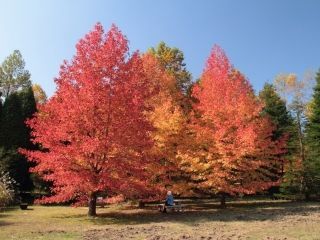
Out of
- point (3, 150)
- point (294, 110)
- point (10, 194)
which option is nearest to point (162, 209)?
point (10, 194)

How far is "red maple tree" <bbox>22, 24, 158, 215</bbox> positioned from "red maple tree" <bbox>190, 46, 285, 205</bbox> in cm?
656

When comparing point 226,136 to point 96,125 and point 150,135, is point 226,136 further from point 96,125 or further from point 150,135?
point 96,125

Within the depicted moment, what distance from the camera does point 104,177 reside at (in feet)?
74.9

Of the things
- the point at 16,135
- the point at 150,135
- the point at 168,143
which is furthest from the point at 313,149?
the point at 16,135

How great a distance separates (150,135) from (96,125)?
5163mm

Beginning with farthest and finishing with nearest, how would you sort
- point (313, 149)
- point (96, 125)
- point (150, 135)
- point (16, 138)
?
point (313, 149)
point (16, 138)
point (150, 135)
point (96, 125)

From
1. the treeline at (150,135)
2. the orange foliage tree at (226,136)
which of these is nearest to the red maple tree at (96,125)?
the treeline at (150,135)

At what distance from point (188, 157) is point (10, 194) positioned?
12240mm

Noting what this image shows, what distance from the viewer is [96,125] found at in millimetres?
23359

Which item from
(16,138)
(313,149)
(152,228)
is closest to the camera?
(152,228)

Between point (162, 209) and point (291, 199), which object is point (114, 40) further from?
point (291, 199)

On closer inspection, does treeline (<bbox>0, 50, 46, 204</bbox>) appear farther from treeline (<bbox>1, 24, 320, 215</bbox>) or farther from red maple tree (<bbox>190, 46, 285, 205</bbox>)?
red maple tree (<bbox>190, 46, 285, 205</bbox>)

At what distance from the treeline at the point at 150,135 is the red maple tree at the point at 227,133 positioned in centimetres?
7

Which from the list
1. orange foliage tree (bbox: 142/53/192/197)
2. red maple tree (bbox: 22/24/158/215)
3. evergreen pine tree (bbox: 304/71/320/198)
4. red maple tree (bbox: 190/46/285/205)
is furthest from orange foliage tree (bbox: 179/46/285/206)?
evergreen pine tree (bbox: 304/71/320/198)
